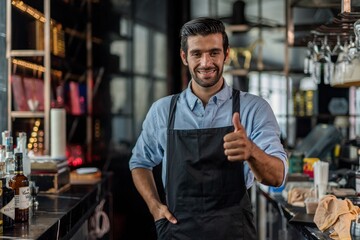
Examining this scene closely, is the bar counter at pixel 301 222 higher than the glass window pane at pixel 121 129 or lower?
lower

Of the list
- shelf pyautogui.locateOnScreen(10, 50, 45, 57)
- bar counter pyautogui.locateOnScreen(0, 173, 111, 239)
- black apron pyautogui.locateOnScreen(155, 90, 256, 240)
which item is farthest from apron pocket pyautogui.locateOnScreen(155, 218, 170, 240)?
shelf pyautogui.locateOnScreen(10, 50, 45, 57)

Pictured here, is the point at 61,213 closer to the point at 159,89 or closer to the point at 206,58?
the point at 206,58

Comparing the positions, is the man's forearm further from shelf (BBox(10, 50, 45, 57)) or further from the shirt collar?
shelf (BBox(10, 50, 45, 57))

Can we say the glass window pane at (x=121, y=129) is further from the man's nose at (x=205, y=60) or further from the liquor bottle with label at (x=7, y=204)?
the man's nose at (x=205, y=60)

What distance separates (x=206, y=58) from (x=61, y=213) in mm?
1057

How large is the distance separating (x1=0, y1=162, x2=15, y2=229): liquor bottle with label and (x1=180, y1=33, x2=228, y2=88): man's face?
0.85m

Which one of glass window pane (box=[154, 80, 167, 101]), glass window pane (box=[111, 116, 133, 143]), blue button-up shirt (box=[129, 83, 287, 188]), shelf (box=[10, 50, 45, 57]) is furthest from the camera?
glass window pane (box=[154, 80, 167, 101])

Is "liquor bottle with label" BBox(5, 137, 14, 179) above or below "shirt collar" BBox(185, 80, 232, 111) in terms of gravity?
below

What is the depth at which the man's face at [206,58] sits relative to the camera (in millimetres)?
2000

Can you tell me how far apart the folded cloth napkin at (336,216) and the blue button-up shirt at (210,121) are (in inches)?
12.4

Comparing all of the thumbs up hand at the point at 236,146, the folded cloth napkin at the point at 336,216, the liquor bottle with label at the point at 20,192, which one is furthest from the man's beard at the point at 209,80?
the liquor bottle with label at the point at 20,192

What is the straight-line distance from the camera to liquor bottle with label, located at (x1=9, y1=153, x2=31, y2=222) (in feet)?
7.06

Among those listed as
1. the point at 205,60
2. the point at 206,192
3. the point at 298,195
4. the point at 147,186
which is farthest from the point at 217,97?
the point at 298,195

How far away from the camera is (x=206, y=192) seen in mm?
2059
